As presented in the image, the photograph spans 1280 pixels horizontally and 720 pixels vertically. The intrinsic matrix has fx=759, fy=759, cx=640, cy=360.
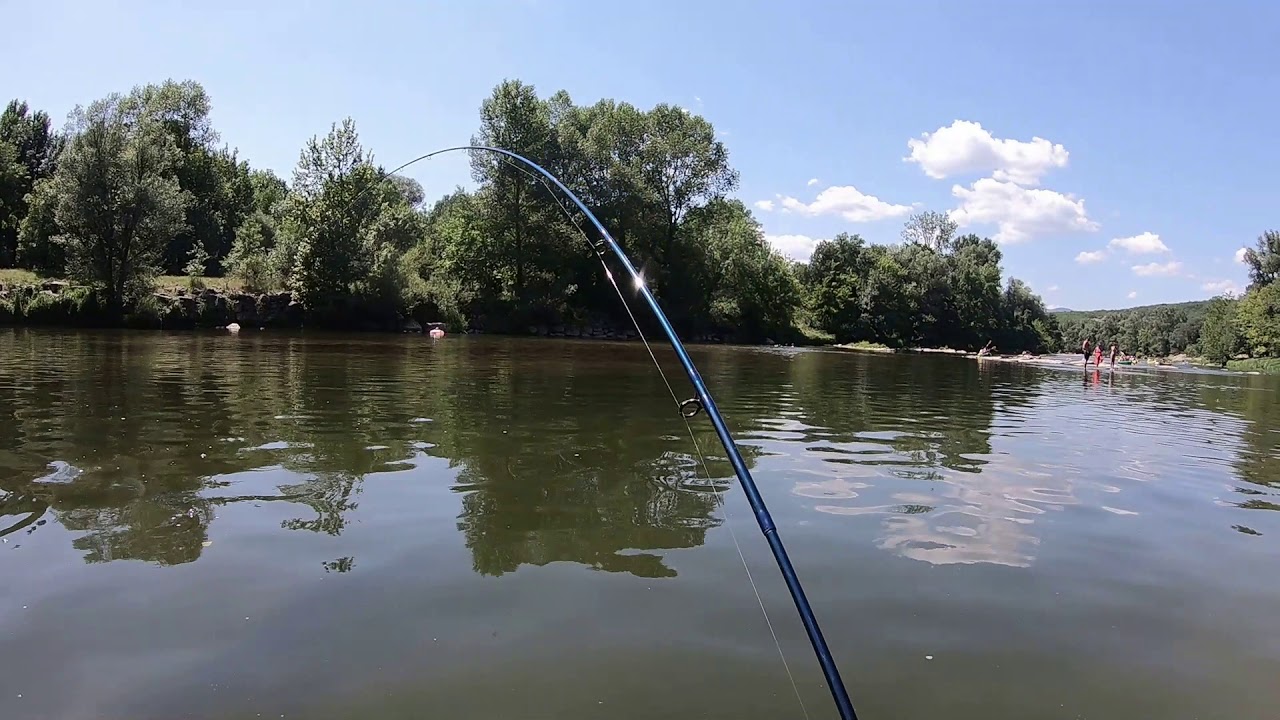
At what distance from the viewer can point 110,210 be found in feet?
146

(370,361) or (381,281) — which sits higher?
(381,281)

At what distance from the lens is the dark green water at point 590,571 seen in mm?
3951

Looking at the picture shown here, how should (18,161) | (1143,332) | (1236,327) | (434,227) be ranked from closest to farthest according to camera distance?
(18,161) → (434,227) → (1236,327) → (1143,332)

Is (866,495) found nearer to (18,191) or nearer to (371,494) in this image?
(371,494)

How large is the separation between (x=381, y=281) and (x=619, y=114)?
26.1 meters

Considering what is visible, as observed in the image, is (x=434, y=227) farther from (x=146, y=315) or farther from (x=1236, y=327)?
(x=1236, y=327)

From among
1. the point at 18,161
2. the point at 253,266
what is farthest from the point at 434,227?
the point at 18,161

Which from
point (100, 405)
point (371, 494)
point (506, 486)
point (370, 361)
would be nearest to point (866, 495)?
point (506, 486)

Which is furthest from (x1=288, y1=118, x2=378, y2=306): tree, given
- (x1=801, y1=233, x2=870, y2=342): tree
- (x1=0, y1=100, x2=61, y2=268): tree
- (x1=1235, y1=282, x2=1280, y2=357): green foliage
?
(x1=1235, y1=282, x2=1280, y2=357): green foliage

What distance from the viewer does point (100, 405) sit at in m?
12.4

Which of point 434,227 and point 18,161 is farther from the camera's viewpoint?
point 434,227

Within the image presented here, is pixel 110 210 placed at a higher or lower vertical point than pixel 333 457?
higher

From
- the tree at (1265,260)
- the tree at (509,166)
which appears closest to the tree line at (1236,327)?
the tree at (1265,260)

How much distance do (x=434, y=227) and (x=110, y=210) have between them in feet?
103
